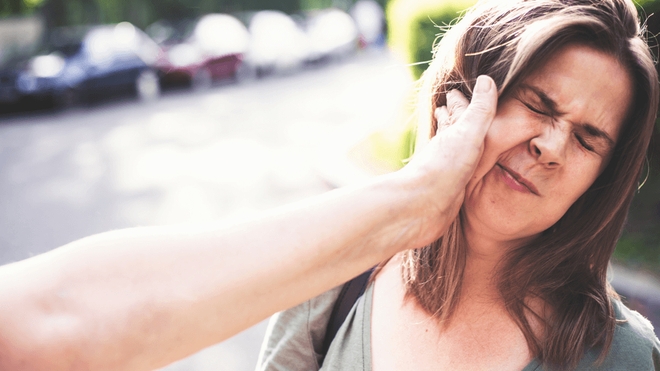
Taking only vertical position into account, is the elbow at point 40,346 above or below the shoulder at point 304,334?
above

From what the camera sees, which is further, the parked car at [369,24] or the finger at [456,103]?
the parked car at [369,24]

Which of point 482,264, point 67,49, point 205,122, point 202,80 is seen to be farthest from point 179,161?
point 202,80

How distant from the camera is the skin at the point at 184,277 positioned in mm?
861

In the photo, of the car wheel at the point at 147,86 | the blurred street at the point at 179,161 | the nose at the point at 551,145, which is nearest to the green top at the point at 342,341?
the nose at the point at 551,145

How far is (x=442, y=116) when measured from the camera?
1691 mm

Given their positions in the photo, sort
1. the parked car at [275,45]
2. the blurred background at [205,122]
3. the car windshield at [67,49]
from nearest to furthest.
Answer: the blurred background at [205,122] < the car windshield at [67,49] < the parked car at [275,45]

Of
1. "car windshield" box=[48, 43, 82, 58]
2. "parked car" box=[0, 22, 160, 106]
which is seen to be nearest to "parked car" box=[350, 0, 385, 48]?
"parked car" box=[0, 22, 160, 106]

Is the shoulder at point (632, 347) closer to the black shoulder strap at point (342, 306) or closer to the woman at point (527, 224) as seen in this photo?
the woman at point (527, 224)

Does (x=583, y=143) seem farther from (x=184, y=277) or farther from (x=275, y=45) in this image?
(x=275, y=45)

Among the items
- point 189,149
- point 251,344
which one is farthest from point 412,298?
point 189,149

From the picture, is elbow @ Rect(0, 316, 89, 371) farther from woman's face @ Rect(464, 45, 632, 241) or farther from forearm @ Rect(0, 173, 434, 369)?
woman's face @ Rect(464, 45, 632, 241)

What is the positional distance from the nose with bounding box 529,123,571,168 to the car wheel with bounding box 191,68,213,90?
55.5 ft

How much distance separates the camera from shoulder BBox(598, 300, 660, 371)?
158 cm

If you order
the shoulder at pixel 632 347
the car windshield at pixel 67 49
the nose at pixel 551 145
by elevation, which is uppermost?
the car windshield at pixel 67 49
